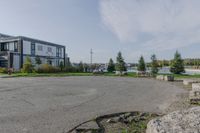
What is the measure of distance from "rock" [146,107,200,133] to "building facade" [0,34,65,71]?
4225cm

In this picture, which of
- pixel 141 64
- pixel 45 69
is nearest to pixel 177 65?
pixel 141 64

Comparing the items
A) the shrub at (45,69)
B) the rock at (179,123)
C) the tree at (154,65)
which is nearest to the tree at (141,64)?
the tree at (154,65)

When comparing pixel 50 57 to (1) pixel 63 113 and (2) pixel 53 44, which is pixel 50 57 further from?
(1) pixel 63 113

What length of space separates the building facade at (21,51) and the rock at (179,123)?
42248 mm

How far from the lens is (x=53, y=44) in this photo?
57.4 m

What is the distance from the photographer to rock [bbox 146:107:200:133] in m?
3.41

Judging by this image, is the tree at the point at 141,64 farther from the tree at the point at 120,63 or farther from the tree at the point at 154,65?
the tree at the point at 154,65

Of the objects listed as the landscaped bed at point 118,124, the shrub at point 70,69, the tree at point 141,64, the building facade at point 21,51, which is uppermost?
the building facade at point 21,51

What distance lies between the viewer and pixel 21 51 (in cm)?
4512

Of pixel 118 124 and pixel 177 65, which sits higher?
pixel 177 65

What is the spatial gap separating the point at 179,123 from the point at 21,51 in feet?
149

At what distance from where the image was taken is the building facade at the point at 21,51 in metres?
44.3

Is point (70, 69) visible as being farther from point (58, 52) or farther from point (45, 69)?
point (58, 52)

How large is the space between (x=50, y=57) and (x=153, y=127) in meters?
54.0
